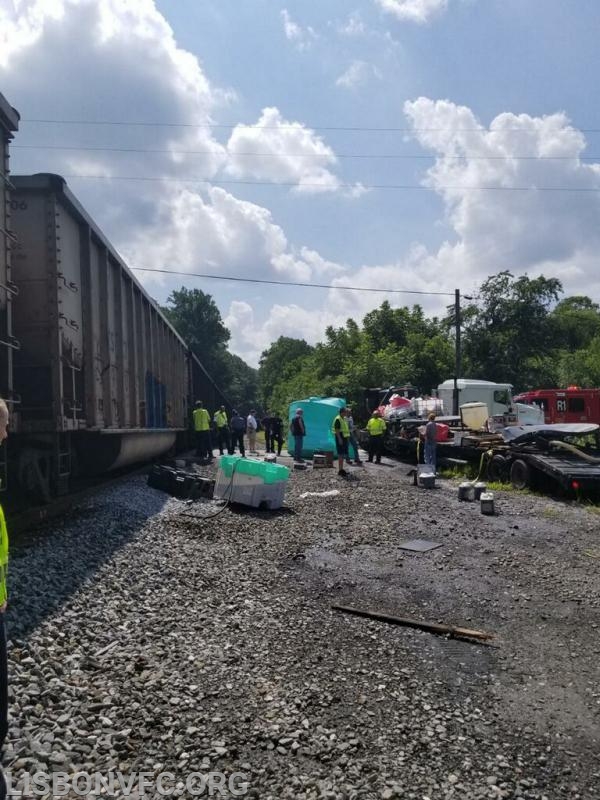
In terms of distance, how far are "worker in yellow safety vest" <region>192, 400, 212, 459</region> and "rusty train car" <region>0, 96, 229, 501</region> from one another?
6.82 metres

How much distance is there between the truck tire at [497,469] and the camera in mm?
13391

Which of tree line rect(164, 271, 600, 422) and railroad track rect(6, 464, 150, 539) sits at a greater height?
tree line rect(164, 271, 600, 422)

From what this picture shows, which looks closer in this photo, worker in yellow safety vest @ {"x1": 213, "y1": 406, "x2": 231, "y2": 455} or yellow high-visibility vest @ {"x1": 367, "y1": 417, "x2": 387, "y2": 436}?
yellow high-visibility vest @ {"x1": 367, "y1": 417, "x2": 387, "y2": 436}

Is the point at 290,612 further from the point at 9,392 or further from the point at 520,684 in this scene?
the point at 9,392

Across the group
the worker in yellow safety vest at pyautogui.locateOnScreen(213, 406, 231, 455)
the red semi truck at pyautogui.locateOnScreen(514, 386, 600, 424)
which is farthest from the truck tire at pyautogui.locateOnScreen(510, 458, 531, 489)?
the red semi truck at pyautogui.locateOnScreen(514, 386, 600, 424)

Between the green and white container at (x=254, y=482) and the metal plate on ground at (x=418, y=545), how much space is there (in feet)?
9.02

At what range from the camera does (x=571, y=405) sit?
25641 millimetres

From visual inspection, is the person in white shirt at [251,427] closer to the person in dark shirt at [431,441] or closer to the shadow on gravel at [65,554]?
the person in dark shirt at [431,441]

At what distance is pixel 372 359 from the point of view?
34344mm

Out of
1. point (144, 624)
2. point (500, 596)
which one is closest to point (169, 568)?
point (144, 624)

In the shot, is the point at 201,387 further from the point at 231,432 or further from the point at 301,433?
the point at 301,433

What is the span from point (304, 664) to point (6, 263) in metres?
5.26

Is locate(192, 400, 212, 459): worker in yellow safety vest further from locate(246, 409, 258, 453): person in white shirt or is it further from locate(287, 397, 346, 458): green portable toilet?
locate(246, 409, 258, 453): person in white shirt

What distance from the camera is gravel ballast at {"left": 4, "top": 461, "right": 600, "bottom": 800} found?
311 cm
